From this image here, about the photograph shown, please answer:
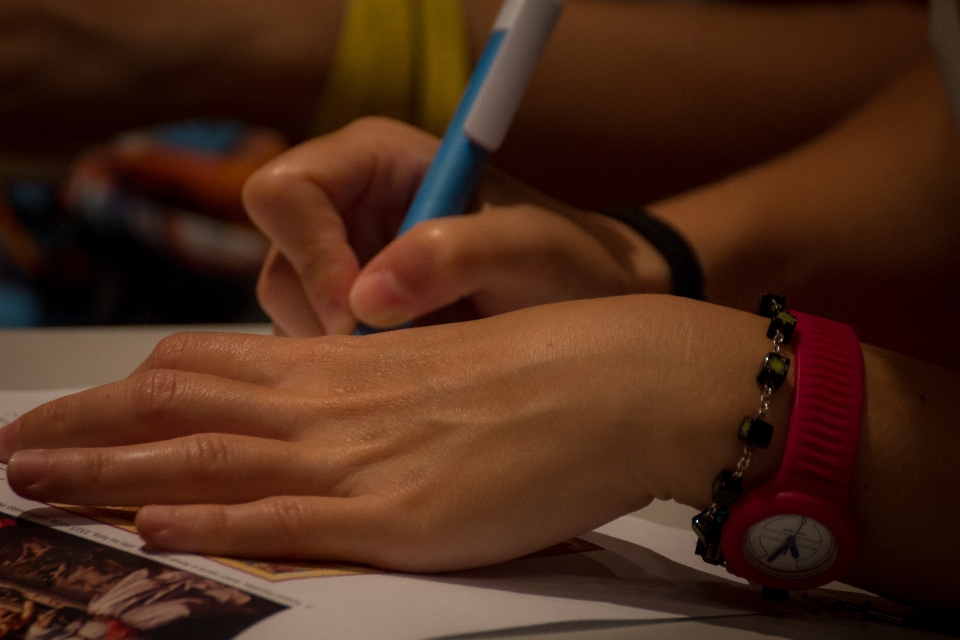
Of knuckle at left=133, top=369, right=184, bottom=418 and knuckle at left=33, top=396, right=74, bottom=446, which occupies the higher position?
knuckle at left=133, top=369, right=184, bottom=418

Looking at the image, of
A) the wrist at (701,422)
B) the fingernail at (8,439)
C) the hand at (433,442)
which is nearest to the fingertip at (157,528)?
the hand at (433,442)

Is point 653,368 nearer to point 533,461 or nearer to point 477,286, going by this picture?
point 533,461

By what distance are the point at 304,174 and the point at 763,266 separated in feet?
1.50

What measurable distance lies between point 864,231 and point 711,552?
523 millimetres

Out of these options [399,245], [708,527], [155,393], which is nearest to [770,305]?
[708,527]

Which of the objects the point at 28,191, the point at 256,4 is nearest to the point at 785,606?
the point at 256,4

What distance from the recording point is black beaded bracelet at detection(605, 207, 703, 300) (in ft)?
2.33

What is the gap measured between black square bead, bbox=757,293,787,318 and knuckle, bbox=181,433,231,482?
31 cm

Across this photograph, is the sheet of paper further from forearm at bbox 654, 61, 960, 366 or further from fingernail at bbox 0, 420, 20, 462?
forearm at bbox 654, 61, 960, 366

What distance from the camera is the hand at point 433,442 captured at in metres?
0.39

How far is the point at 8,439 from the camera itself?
0.44 meters

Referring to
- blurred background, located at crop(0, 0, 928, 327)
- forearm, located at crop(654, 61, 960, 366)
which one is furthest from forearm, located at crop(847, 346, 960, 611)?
blurred background, located at crop(0, 0, 928, 327)

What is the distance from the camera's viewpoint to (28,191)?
3.47 ft

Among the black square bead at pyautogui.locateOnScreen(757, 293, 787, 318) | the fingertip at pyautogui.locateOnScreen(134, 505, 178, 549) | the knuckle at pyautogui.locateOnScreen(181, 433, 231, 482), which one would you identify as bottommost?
the fingertip at pyautogui.locateOnScreen(134, 505, 178, 549)
